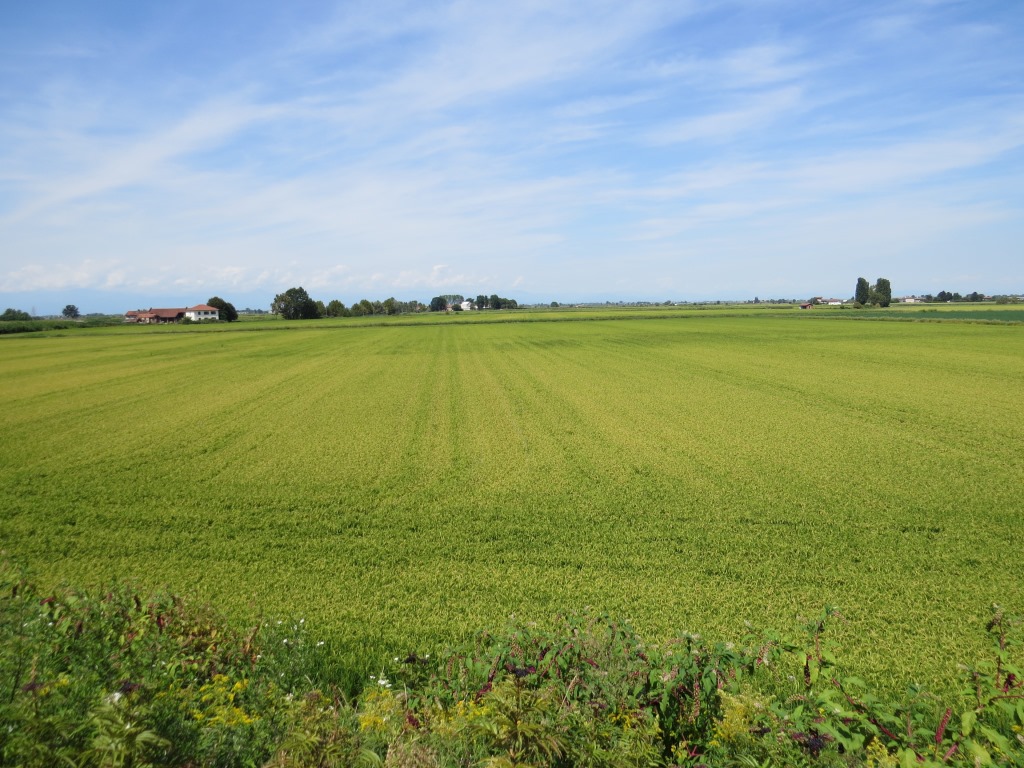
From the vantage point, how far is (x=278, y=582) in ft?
25.5

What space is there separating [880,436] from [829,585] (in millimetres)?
10513

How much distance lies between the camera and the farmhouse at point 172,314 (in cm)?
14025

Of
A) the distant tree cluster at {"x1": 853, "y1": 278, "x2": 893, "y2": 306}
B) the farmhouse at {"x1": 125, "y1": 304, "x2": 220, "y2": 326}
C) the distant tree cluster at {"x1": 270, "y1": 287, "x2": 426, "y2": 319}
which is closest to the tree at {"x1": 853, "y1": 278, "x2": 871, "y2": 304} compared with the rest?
the distant tree cluster at {"x1": 853, "y1": 278, "x2": 893, "y2": 306}

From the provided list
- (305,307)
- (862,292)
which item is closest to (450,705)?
(305,307)

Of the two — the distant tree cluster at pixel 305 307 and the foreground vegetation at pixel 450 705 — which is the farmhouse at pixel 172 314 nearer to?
the distant tree cluster at pixel 305 307

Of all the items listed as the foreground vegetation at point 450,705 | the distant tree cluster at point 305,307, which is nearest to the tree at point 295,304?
the distant tree cluster at point 305,307

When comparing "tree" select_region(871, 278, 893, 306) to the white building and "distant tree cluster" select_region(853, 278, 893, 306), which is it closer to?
"distant tree cluster" select_region(853, 278, 893, 306)

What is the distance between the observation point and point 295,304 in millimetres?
146750

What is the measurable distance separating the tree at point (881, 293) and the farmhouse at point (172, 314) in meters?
197

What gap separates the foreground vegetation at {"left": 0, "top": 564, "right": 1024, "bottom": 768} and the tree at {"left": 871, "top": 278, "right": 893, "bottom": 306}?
19851 centimetres

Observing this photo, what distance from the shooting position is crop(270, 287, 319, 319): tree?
5709 inches

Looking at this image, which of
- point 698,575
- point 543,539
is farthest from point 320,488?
point 698,575

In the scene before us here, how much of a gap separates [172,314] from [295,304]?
1305 inches

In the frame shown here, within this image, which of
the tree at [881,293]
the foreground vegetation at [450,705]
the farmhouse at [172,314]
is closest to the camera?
the foreground vegetation at [450,705]
